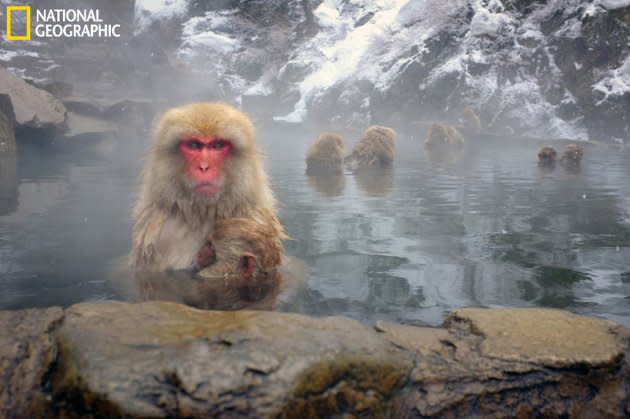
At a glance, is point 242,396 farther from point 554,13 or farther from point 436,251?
point 554,13

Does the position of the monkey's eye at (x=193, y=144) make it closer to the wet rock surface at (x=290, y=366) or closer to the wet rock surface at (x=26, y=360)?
the wet rock surface at (x=290, y=366)

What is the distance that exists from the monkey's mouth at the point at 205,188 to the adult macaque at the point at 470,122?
44.7ft

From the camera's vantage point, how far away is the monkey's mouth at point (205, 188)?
8.41ft

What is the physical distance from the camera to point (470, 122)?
1527 cm

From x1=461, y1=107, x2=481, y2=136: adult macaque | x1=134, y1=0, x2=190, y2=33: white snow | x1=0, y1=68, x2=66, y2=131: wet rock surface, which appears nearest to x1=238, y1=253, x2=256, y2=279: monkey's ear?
x1=0, y1=68, x2=66, y2=131: wet rock surface

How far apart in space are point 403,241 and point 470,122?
40.6ft

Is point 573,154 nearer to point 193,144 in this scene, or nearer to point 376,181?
point 376,181

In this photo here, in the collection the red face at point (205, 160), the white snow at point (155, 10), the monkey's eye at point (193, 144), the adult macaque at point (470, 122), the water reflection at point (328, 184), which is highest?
the white snow at point (155, 10)

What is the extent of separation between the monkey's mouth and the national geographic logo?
75.9 feet

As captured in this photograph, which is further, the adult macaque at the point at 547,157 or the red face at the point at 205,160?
the adult macaque at the point at 547,157

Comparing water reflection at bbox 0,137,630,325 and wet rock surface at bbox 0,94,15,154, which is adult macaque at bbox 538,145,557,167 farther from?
wet rock surface at bbox 0,94,15,154

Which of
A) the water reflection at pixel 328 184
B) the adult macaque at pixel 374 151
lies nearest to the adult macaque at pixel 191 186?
the water reflection at pixel 328 184

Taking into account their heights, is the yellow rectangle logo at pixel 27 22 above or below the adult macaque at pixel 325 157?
above

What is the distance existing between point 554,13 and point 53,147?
1329cm
